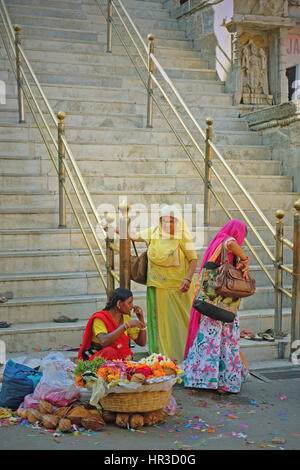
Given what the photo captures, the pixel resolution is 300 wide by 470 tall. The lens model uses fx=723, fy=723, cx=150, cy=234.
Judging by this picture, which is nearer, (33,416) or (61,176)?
(33,416)

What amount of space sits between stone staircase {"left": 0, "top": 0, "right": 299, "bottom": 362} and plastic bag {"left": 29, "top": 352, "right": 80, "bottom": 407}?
4.13 feet

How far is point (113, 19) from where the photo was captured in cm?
1169

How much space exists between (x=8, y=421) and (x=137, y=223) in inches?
137

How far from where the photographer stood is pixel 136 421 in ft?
15.4

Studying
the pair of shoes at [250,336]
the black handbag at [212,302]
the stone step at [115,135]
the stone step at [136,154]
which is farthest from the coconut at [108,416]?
the stone step at [115,135]

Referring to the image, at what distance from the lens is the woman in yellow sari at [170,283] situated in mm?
6098

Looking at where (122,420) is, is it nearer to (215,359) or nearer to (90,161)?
(215,359)

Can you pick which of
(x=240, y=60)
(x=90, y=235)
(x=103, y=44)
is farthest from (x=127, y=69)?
(x=90, y=235)

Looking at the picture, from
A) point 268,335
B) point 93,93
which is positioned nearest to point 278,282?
point 268,335

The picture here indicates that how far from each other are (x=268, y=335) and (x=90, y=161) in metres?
3.16

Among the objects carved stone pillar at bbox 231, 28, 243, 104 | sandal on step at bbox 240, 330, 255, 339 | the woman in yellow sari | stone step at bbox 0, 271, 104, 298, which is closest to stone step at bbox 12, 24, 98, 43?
carved stone pillar at bbox 231, 28, 243, 104

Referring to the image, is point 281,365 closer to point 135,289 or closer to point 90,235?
point 135,289

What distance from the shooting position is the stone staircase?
687cm

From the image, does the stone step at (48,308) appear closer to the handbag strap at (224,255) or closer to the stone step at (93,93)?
the handbag strap at (224,255)
